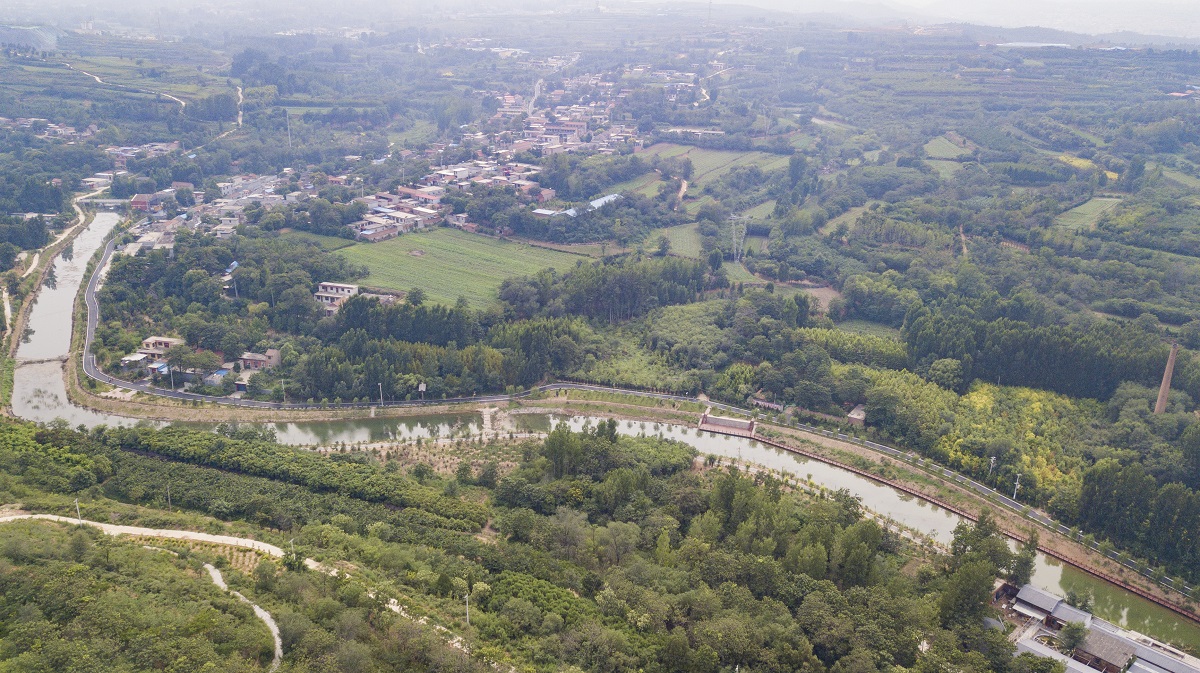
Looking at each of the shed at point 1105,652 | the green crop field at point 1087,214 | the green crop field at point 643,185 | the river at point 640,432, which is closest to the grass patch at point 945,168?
the green crop field at point 1087,214

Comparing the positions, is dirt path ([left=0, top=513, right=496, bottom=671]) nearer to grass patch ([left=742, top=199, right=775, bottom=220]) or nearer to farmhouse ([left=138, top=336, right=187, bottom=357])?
farmhouse ([left=138, top=336, right=187, bottom=357])

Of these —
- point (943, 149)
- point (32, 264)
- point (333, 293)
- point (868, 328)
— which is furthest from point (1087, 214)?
point (32, 264)

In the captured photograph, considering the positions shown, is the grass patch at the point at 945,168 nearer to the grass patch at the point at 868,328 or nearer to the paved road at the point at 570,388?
the grass patch at the point at 868,328

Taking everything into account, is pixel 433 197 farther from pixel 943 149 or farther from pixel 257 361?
pixel 943 149

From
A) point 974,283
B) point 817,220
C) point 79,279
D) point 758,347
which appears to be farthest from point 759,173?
point 79,279

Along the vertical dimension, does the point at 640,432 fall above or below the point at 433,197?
below

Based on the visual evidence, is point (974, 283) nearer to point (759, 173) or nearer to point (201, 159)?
point (759, 173)
